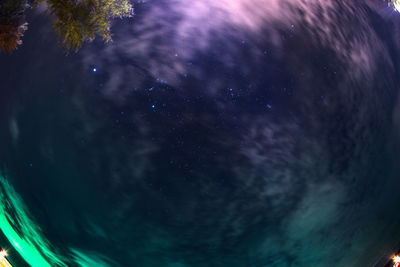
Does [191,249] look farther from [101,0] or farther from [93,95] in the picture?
[101,0]

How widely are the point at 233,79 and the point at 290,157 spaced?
1068 millimetres

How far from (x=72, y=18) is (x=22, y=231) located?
3.73 metres

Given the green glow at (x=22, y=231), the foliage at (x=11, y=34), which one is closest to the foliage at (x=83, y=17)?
the foliage at (x=11, y=34)

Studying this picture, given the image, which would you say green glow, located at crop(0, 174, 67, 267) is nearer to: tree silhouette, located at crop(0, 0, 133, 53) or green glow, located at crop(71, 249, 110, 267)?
green glow, located at crop(71, 249, 110, 267)

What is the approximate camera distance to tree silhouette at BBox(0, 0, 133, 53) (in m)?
2.27

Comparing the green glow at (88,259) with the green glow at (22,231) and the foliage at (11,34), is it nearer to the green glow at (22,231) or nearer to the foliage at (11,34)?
the green glow at (22,231)

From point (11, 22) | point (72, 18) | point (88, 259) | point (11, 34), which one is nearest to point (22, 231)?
point (88, 259)

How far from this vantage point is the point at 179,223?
2.89 metres

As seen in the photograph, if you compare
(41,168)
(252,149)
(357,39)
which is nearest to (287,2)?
(357,39)

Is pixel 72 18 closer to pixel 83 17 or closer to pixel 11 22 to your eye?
pixel 83 17

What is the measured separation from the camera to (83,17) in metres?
2.28

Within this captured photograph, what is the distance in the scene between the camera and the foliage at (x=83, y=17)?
2264 mm

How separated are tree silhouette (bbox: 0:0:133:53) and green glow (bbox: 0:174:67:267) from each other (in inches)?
84.5

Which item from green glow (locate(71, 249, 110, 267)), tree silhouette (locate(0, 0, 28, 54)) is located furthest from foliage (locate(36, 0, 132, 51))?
green glow (locate(71, 249, 110, 267))
